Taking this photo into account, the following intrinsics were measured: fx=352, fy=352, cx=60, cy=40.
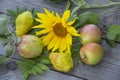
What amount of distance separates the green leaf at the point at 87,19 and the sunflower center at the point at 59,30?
0.06 m

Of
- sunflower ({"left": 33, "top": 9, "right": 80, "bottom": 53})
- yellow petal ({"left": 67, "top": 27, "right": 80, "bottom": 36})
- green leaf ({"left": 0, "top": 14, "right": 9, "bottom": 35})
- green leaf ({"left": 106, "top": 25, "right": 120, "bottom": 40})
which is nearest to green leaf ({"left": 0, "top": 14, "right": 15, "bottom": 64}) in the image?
green leaf ({"left": 0, "top": 14, "right": 9, "bottom": 35})

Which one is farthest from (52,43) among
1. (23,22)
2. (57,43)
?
(23,22)

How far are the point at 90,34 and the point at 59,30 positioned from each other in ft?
0.36

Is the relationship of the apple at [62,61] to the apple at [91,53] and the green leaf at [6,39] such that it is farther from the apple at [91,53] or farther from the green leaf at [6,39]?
the green leaf at [6,39]

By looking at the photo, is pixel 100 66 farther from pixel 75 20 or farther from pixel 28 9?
pixel 28 9

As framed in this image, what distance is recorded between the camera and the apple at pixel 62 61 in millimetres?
1193

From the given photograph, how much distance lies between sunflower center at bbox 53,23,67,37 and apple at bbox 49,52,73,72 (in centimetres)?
7

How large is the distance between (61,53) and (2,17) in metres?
0.28

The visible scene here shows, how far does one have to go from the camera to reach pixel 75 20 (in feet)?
4.16

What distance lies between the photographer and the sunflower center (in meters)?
1.22

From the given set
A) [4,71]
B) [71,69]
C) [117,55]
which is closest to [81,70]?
[71,69]

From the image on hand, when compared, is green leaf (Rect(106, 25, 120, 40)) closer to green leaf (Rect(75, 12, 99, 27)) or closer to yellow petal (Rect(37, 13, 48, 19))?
green leaf (Rect(75, 12, 99, 27))

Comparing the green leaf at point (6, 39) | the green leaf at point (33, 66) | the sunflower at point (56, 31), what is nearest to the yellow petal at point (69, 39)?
the sunflower at point (56, 31)

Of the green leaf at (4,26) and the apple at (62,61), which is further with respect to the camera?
the green leaf at (4,26)
